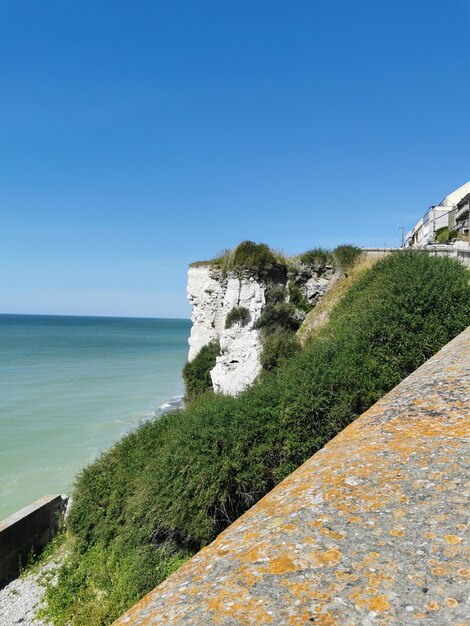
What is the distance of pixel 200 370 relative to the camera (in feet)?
78.5

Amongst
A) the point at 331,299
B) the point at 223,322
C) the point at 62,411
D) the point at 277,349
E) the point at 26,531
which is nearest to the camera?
the point at 26,531

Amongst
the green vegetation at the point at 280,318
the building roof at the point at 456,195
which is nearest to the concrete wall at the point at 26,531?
the green vegetation at the point at 280,318

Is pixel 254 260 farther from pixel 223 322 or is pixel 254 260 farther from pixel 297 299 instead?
pixel 223 322

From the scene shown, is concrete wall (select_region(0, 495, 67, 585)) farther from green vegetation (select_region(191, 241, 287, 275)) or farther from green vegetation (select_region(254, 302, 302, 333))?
green vegetation (select_region(191, 241, 287, 275))

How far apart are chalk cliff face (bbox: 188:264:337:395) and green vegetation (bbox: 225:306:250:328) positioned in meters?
0.15

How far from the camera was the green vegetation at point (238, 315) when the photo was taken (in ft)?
71.6

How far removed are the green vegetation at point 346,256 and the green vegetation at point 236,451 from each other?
900cm

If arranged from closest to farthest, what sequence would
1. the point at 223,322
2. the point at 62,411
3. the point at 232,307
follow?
the point at 232,307 < the point at 223,322 < the point at 62,411

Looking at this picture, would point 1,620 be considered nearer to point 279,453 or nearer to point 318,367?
point 279,453

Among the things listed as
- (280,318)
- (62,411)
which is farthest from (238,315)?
(62,411)

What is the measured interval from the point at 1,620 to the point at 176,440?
6.10 m

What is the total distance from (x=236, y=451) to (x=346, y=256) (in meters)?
15.0

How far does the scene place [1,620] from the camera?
10.2 metres

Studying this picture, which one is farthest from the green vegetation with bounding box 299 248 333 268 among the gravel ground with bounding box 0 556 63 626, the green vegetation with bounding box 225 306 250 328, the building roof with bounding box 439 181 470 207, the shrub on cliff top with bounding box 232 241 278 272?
the building roof with bounding box 439 181 470 207
